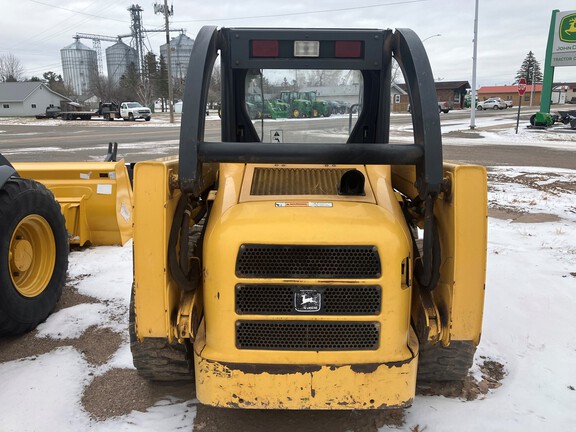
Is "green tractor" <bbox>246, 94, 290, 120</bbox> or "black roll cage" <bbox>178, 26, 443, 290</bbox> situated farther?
"green tractor" <bbox>246, 94, 290, 120</bbox>

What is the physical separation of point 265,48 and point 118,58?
102 m

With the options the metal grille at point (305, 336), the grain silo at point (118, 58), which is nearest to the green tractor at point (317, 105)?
the metal grille at point (305, 336)

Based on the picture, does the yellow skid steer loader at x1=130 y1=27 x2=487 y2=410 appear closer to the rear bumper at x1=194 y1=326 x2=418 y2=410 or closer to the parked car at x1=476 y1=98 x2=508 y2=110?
the rear bumper at x1=194 y1=326 x2=418 y2=410

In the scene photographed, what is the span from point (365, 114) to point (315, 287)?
1.65 meters


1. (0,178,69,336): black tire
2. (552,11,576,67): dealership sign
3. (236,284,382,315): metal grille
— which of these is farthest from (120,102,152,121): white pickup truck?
(236,284,382,315): metal grille

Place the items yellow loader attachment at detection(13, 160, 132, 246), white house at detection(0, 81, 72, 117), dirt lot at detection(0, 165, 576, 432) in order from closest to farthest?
dirt lot at detection(0, 165, 576, 432) → yellow loader attachment at detection(13, 160, 132, 246) → white house at detection(0, 81, 72, 117)

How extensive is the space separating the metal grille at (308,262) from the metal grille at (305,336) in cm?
27

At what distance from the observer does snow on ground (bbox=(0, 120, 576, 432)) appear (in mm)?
2871

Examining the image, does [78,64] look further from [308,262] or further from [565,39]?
[308,262]

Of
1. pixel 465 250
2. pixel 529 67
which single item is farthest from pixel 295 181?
pixel 529 67

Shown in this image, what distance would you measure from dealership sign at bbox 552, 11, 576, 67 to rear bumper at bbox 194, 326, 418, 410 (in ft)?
98.9

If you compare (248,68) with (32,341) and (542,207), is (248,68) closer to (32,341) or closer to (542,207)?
(32,341)

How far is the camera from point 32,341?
382 cm

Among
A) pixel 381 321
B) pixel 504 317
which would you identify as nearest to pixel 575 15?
pixel 504 317
